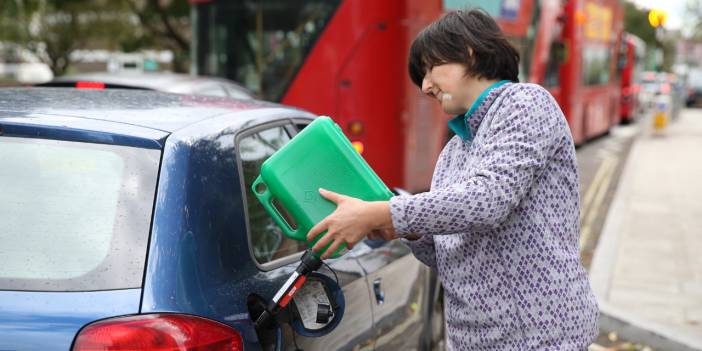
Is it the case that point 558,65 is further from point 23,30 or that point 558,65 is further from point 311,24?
point 23,30

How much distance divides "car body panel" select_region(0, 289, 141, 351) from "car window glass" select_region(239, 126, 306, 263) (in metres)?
0.61

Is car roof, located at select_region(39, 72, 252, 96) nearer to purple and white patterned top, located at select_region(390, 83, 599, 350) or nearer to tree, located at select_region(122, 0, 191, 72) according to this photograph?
purple and white patterned top, located at select_region(390, 83, 599, 350)

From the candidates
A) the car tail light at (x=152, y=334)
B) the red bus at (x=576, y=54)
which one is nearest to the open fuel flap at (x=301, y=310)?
the car tail light at (x=152, y=334)

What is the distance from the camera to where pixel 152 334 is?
2113 millimetres

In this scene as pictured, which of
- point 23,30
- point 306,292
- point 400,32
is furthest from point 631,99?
point 306,292

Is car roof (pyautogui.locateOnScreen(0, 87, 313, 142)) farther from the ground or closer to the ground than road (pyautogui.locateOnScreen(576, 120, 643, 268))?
farther from the ground

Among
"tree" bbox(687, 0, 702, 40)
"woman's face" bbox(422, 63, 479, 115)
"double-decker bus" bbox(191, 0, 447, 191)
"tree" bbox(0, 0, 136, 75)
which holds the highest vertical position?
"woman's face" bbox(422, 63, 479, 115)

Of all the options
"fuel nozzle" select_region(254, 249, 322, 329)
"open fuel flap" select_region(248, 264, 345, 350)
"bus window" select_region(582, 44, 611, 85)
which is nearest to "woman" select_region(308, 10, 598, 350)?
"fuel nozzle" select_region(254, 249, 322, 329)

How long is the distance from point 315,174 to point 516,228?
1.60 ft

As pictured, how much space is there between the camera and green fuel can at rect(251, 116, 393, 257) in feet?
7.16

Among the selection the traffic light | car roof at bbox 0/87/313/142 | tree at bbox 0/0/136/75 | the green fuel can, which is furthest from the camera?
tree at bbox 0/0/136/75

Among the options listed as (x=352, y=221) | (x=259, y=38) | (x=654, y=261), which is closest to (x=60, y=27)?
(x=259, y=38)

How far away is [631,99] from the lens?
98.1 feet

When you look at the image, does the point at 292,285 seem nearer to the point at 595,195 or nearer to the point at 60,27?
the point at 595,195
